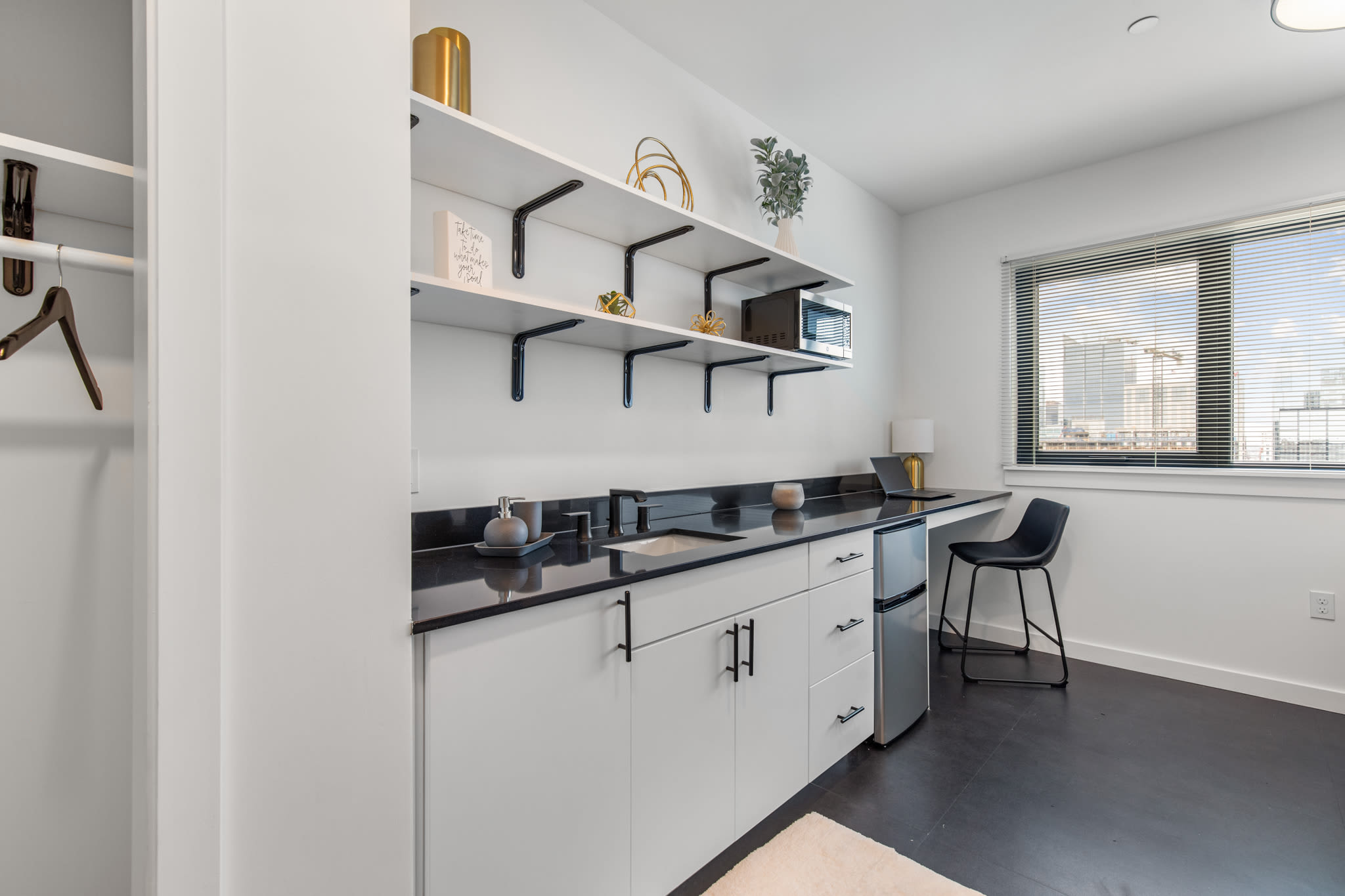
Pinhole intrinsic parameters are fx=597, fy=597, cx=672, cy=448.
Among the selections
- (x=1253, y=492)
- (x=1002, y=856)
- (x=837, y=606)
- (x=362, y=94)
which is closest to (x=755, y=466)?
(x=837, y=606)

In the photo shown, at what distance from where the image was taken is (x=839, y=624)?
6.68 ft

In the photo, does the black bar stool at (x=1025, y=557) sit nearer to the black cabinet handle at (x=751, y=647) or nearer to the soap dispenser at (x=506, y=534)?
the black cabinet handle at (x=751, y=647)

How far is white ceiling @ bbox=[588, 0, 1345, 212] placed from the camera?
6.86 ft

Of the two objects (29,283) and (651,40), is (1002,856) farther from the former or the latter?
(651,40)

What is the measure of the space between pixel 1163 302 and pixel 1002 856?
111 inches

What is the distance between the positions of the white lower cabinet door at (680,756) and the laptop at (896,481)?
6.36 feet

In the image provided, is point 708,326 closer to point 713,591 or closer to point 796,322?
point 796,322

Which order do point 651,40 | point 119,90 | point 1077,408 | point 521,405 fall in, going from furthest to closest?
1. point 1077,408
2. point 651,40
3. point 521,405
4. point 119,90

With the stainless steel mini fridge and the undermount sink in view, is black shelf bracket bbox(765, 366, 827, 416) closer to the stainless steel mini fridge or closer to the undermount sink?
the stainless steel mini fridge

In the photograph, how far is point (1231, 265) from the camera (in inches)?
113

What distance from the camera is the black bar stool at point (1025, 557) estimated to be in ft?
9.39

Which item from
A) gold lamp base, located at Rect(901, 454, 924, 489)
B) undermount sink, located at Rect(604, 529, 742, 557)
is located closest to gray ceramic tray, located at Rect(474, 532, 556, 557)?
undermount sink, located at Rect(604, 529, 742, 557)

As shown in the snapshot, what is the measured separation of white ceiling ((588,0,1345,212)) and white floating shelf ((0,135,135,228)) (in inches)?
65.1

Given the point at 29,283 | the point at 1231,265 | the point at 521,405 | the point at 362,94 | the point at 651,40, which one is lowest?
the point at 521,405
